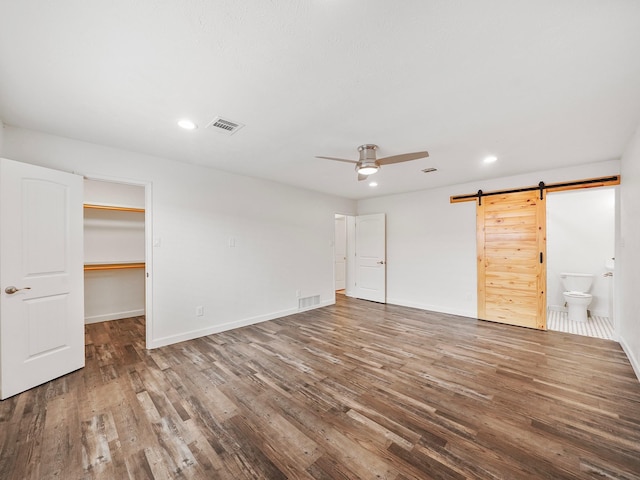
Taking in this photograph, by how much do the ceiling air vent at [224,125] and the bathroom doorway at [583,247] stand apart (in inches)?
215

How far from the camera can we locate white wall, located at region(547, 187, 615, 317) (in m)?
4.81

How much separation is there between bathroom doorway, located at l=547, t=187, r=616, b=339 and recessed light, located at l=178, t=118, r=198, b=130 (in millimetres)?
5841

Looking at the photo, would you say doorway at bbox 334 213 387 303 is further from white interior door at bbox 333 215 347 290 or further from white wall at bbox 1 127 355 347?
white wall at bbox 1 127 355 347

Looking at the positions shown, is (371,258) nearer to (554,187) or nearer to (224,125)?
(554,187)

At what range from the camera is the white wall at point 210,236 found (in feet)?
9.95

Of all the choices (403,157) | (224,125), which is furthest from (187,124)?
(403,157)

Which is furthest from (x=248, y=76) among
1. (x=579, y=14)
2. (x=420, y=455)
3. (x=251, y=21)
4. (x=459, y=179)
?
(x=459, y=179)

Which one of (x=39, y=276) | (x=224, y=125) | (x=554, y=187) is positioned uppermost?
(x=224, y=125)

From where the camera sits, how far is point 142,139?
113 inches

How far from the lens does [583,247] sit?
5027 millimetres

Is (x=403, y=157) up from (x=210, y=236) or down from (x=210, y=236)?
up

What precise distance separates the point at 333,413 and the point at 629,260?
3.72 meters

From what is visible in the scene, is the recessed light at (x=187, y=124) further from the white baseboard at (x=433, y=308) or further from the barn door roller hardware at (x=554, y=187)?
the white baseboard at (x=433, y=308)

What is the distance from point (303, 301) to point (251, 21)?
15.2 ft
